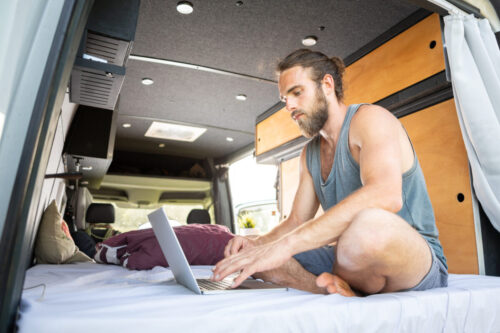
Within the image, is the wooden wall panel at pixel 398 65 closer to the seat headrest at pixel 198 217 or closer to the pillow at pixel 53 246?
the pillow at pixel 53 246

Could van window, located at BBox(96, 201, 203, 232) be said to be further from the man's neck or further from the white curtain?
the white curtain

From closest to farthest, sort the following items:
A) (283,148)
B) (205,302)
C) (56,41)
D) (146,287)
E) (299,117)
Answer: (56,41), (205,302), (146,287), (299,117), (283,148)

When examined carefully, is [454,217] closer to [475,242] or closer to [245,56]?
[475,242]

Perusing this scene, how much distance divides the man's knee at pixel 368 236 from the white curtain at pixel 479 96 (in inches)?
41.3

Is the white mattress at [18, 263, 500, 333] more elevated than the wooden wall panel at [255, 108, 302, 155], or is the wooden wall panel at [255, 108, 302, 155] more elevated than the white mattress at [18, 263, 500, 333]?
the wooden wall panel at [255, 108, 302, 155]

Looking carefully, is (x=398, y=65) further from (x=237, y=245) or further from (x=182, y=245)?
(x=182, y=245)

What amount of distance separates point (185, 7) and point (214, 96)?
1495 millimetres

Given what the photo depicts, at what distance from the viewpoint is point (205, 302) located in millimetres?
940

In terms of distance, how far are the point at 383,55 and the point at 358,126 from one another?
4.47ft

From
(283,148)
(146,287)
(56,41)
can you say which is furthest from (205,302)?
(283,148)

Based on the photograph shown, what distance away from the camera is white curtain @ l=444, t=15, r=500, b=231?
177 centimetres

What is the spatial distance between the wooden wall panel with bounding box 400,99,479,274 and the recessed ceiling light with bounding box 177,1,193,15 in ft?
5.40

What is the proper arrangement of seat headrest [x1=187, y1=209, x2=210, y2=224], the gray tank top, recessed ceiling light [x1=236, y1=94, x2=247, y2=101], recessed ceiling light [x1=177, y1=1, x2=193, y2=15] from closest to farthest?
the gray tank top
recessed ceiling light [x1=177, y1=1, x2=193, y2=15]
recessed ceiling light [x1=236, y1=94, x2=247, y2=101]
seat headrest [x1=187, y1=209, x2=210, y2=224]

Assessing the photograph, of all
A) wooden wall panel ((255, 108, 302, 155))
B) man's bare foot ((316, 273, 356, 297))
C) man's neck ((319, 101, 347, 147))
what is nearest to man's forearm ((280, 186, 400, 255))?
man's bare foot ((316, 273, 356, 297))
